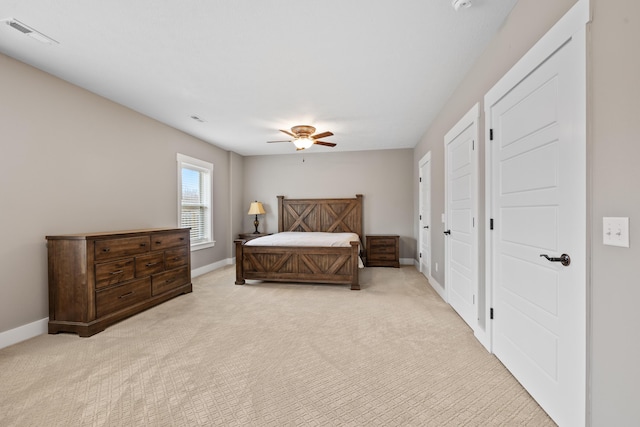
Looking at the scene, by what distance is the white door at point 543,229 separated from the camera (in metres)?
1.32

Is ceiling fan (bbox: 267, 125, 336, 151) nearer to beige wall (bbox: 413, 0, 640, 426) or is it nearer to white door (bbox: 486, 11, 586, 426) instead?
white door (bbox: 486, 11, 586, 426)

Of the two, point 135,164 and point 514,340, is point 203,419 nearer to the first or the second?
point 514,340

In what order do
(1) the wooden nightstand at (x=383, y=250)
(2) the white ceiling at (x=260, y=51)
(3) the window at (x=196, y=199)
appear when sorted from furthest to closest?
1. (1) the wooden nightstand at (x=383, y=250)
2. (3) the window at (x=196, y=199)
3. (2) the white ceiling at (x=260, y=51)

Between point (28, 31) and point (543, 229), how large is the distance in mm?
3934

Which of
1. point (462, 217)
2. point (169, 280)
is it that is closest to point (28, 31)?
point (169, 280)

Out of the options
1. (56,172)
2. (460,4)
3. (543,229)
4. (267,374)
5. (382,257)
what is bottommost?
(267,374)

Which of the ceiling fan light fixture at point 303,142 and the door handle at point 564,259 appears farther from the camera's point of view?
the ceiling fan light fixture at point 303,142

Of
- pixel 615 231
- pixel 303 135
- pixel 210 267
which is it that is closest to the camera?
pixel 615 231

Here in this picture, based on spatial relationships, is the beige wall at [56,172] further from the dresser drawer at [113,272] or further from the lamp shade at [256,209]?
the lamp shade at [256,209]

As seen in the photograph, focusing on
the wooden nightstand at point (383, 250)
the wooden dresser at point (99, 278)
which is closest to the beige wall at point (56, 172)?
the wooden dresser at point (99, 278)

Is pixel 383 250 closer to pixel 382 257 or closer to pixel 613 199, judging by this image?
pixel 382 257

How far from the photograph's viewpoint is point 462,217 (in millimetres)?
2928

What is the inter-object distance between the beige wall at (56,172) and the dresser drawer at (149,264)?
0.63m

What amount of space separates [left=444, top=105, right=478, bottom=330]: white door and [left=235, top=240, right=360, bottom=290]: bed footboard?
1.40 meters
